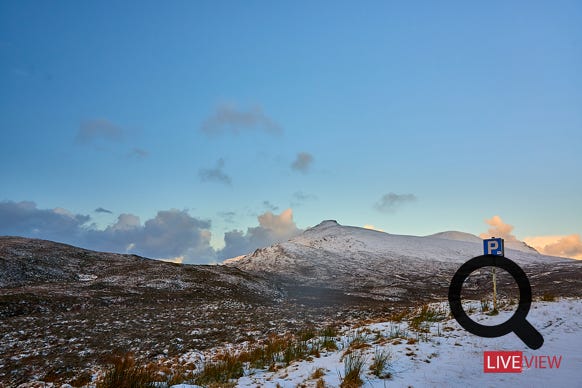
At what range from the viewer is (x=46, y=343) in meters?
17.7

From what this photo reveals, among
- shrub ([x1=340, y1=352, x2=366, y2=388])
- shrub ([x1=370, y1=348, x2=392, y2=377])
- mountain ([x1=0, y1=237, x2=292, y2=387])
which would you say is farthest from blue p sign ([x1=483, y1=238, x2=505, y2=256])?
mountain ([x1=0, y1=237, x2=292, y2=387])

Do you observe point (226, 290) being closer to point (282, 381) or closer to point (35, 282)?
point (35, 282)

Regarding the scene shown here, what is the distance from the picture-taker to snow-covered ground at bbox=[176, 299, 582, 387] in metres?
8.90

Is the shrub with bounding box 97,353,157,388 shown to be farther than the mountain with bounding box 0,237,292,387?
No

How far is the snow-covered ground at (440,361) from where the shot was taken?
890cm

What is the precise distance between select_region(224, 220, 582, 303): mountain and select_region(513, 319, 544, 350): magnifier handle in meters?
28.0

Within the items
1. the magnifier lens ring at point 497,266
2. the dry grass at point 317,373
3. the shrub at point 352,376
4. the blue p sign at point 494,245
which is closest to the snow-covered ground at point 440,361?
the dry grass at point 317,373

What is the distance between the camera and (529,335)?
13.6 m

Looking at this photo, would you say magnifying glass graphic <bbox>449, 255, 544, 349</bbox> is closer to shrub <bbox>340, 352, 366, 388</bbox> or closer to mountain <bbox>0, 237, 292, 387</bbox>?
shrub <bbox>340, 352, 366, 388</bbox>

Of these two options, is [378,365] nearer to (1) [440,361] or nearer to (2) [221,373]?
(1) [440,361]

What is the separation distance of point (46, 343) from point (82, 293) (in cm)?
1536

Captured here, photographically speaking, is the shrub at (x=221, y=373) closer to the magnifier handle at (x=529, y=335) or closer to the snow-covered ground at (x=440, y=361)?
the snow-covered ground at (x=440, y=361)

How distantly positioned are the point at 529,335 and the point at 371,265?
79.0 meters

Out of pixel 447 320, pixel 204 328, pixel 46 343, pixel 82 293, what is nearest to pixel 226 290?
pixel 82 293
